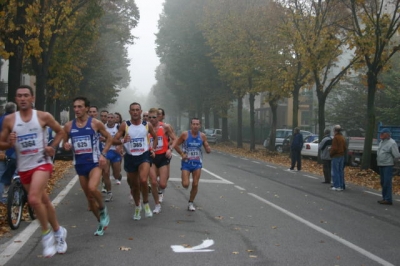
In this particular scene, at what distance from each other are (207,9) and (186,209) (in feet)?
105

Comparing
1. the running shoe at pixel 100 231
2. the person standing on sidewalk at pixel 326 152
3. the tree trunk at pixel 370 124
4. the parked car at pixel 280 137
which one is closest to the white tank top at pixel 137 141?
the running shoe at pixel 100 231

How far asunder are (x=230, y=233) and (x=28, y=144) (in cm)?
335

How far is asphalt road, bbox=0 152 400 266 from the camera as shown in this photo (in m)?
6.76

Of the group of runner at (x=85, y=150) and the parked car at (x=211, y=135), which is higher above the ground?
the group of runner at (x=85, y=150)

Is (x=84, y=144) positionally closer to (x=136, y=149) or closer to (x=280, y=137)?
(x=136, y=149)

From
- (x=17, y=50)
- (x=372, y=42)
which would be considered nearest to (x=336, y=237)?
(x=17, y=50)

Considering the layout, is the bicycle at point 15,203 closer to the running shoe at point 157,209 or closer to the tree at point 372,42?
the running shoe at point 157,209

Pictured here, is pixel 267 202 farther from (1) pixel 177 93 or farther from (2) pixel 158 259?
(1) pixel 177 93

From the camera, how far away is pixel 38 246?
24.0 feet

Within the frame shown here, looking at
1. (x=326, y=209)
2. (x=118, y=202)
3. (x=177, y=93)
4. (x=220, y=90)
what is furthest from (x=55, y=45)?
(x=177, y=93)

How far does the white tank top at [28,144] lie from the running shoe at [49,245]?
847mm

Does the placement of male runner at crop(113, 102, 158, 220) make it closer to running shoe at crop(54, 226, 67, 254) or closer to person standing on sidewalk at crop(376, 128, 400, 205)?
running shoe at crop(54, 226, 67, 254)

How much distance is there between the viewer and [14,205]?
8.70 m

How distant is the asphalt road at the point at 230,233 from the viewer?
676 centimetres
